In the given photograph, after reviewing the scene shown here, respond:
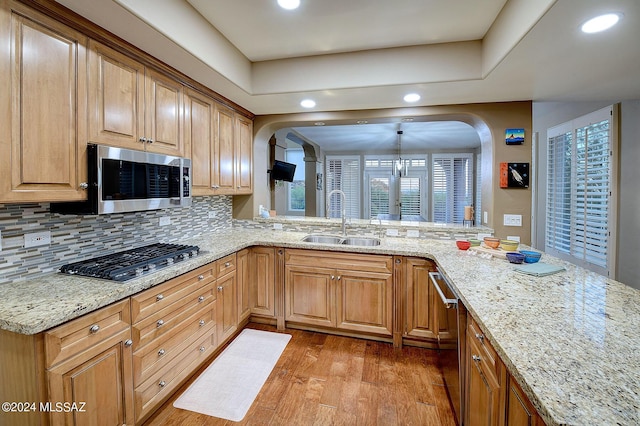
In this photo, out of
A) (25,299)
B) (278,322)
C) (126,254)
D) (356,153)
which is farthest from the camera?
(356,153)

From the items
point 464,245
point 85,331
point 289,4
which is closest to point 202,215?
point 85,331

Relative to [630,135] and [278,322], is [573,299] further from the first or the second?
[630,135]

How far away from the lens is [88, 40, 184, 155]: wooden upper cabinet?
1.63 m

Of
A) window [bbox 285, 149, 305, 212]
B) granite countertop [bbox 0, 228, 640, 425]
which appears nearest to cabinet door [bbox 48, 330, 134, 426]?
granite countertop [bbox 0, 228, 640, 425]

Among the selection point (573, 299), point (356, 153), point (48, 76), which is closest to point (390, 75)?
point (573, 299)

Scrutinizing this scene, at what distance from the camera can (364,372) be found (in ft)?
7.25

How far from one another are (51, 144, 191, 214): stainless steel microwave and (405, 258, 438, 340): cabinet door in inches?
78.0

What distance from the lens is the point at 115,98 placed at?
1.73 m

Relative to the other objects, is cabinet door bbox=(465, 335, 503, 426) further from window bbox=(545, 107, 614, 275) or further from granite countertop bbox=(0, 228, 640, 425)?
window bbox=(545, 107, 614, 275)

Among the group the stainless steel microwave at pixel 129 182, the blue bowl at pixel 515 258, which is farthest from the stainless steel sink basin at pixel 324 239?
the blue bowl at pixel 515 258

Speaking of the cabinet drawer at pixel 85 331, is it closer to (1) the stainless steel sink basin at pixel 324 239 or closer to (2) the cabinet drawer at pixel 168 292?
(2) the cabinet drawer at pixel 168 292

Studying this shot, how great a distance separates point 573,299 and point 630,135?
2788 millimetres

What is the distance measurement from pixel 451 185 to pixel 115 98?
6.97m

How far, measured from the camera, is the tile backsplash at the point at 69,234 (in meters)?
1.51
